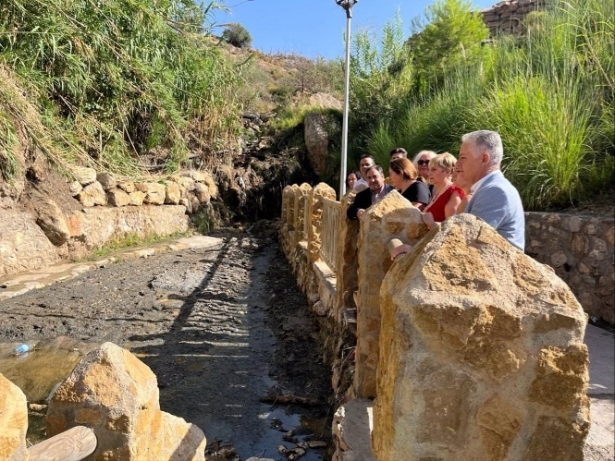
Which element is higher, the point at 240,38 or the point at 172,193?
the point at 240,38

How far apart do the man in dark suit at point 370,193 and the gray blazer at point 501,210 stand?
160 centimetres

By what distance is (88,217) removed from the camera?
9.02 m

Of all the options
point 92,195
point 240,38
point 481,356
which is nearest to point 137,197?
point 92,195

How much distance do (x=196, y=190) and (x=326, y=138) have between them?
522cm

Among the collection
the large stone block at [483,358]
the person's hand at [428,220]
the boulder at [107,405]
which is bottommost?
the boulder at [107,405]

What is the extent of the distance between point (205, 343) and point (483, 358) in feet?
13.5

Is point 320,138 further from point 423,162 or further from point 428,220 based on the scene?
point 428,220

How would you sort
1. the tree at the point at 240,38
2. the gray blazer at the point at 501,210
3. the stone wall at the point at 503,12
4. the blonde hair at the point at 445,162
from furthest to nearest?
the tree at the point at 240,38 → the stone wall at the point at 503,12 → the blonde hair at the point at 445,162 → the gray blazer at the point at 501,210

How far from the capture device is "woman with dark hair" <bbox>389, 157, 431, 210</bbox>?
333 cm

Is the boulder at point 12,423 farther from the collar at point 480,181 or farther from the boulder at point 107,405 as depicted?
the collar at point 480,181

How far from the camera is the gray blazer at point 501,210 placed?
2109mm

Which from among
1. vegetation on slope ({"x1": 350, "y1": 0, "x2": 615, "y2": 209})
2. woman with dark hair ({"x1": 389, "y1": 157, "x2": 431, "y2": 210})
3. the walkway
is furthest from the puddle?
vegetation on slope ({"x1": 350, "y1": 0, "x2": 615, "y2": 209})

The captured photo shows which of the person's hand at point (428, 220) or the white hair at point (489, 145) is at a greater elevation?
the white hair at point (489, 145)

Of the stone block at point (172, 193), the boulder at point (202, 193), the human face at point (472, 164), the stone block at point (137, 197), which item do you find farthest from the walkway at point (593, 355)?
the boulder at point (202, 193)
